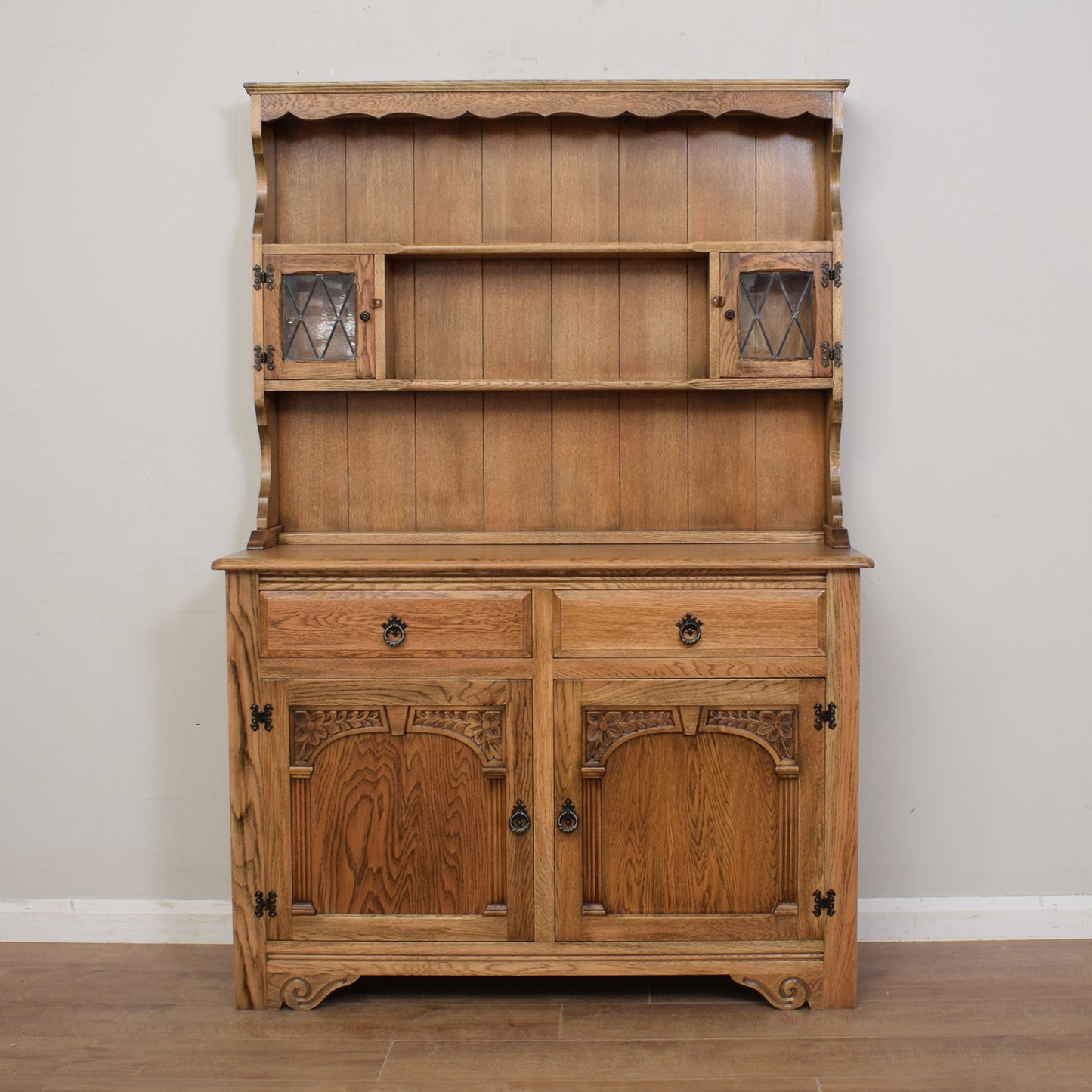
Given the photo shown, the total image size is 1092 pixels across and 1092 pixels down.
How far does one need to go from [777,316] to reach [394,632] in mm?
1155

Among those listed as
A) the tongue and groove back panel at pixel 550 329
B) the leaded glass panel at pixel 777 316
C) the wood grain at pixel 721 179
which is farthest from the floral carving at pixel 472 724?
the wood grain at pixel 721 179

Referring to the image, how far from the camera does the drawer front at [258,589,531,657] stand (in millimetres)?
2162

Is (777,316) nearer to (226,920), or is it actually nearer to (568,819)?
(568,819)

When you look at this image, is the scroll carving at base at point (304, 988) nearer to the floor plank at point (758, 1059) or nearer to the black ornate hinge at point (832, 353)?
the floor plank at point (758, 1059)

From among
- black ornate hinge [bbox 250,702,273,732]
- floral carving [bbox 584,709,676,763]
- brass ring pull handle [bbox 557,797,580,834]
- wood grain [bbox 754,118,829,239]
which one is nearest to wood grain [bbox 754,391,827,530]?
wood grain [bbox 754,118,829,239]

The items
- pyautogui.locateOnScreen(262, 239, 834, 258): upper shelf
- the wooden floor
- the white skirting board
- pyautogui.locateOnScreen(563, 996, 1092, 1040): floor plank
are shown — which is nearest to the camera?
the wooden floor

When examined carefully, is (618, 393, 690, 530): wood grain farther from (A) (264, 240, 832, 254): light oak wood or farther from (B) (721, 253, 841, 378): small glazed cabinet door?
(A) (264, 240, 832, 254): light oak wood

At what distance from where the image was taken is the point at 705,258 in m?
2.50

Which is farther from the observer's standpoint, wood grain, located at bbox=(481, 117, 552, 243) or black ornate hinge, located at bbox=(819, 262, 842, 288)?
wood grain, located at bbox=(481, 117, 552, 243)

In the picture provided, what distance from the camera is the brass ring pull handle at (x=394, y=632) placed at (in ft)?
7.09

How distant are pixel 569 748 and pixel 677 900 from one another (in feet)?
1.33

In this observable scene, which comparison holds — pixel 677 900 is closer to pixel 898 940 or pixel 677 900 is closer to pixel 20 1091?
pixel 898 940

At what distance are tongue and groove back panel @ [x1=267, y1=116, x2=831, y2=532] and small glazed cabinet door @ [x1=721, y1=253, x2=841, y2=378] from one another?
150mm

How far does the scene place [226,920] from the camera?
2.61 meters
